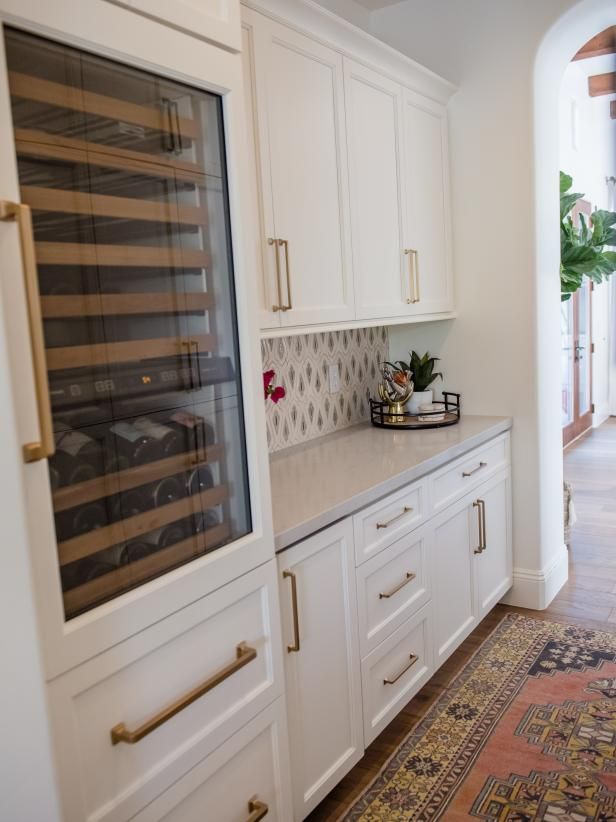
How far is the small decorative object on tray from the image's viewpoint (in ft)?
10.6

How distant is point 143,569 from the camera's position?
1.48 m

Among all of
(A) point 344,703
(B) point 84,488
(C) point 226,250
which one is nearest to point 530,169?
(C) point 226,250

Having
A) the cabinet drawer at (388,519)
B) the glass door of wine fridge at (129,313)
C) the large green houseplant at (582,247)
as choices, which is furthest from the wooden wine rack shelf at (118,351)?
the large green houseplant at (582,247)

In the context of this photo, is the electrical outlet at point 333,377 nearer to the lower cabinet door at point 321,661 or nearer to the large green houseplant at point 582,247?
the lower cabinet door at point 321,661

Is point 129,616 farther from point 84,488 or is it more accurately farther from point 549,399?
point 549,399

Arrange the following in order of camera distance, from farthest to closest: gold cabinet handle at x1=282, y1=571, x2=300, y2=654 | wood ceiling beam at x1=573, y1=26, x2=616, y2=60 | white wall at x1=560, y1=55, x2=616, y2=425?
white wall at x1=560, y1=55, x2=616, y2=425 < wood ceiling beam at x1=573, y1=26, x2=616, y2=60 < gold cabinet handle at x1=282, y1=571, x2=300, y2=654

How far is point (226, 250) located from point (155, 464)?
49 cm

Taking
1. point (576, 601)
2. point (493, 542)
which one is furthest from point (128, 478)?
point (576, 601)

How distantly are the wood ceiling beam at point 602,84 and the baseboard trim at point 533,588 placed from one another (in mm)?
5619

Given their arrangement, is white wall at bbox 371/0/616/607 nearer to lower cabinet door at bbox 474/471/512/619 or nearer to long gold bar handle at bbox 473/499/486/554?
lower cabinet door at bbox 474/471/512/619

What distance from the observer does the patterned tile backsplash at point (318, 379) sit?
2.93m

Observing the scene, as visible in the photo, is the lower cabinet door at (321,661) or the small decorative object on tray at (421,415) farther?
the small decorative object on tray at (421,415)

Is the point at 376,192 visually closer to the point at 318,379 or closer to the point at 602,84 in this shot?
the point at 318,379

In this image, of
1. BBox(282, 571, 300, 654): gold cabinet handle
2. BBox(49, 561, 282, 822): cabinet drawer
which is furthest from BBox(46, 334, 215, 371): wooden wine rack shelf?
BBox(282, 571, 300, 654): gold cabinet handle
